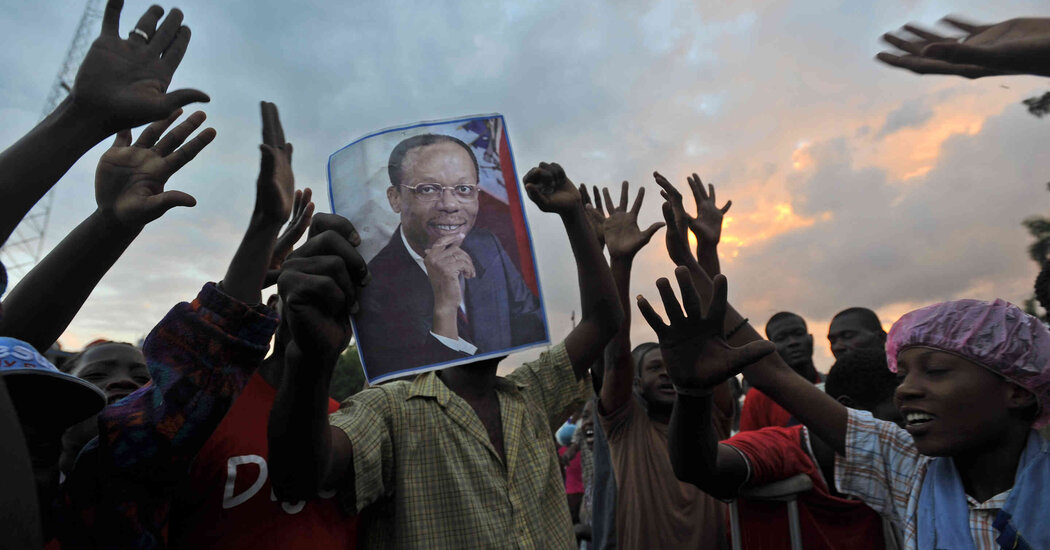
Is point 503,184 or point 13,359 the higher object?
point 503,184

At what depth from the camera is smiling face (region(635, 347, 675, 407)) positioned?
3.86 meters

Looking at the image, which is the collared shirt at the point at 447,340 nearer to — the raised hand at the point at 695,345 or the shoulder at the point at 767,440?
the raised hand at the point at 695,345

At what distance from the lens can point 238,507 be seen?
6.04 ft

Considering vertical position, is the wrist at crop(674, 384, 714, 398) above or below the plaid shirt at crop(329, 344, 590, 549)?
above

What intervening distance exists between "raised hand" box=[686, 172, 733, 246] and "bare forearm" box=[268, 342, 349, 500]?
7.03ft

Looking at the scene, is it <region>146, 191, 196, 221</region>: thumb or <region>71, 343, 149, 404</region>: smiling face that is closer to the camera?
<region>146, 191, 196, 221</region>: thumb

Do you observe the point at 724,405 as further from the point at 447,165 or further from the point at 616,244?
the point at 447,165

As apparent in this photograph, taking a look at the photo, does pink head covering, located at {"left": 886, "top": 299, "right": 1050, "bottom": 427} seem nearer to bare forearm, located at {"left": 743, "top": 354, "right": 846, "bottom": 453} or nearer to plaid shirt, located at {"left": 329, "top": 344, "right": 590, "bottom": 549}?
bare forearm, located at {"left": 743, "top": 354, "right": 846, "bottom": 453}

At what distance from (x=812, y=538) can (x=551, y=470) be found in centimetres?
131

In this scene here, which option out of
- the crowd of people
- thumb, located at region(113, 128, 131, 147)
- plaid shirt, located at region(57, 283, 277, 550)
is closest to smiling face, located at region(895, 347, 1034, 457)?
the crowd of people

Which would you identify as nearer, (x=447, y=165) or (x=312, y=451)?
(x=312, y=451)

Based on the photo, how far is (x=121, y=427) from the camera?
1468mm

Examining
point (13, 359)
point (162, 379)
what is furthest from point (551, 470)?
point (13, 359)

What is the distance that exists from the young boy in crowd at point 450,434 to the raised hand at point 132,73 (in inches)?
23.9
